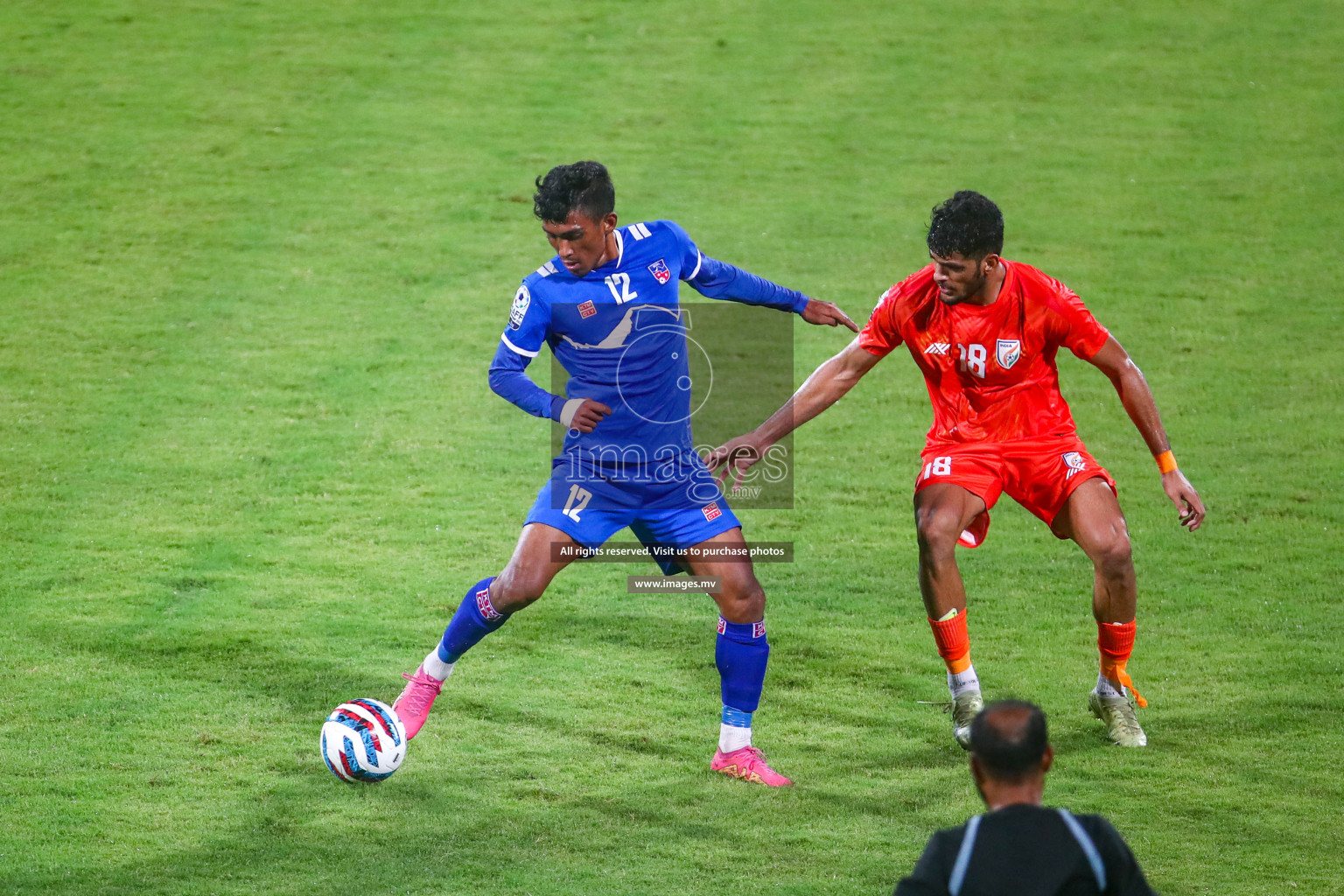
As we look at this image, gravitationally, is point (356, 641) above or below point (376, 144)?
below

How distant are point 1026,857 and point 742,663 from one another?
298cm

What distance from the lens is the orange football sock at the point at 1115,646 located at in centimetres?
623

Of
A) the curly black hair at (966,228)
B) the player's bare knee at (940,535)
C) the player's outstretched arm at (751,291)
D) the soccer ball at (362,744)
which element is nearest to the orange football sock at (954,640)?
the player's bare knee at (940,535)

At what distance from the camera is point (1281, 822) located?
542cm

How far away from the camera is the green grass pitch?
556cm

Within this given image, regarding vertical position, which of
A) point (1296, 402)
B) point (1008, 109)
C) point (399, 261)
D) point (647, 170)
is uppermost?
point (1008, 109)

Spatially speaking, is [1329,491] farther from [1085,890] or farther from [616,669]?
[1085,890]

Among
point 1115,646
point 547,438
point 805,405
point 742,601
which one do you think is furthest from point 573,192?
point 547,438

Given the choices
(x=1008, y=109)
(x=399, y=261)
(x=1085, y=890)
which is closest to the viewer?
(x=1085, y=890)

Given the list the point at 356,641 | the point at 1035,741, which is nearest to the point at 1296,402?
the point at 356,641

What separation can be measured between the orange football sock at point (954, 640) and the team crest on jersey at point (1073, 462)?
79 cm

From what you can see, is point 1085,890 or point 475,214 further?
point 475,214

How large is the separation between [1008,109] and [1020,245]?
288cm

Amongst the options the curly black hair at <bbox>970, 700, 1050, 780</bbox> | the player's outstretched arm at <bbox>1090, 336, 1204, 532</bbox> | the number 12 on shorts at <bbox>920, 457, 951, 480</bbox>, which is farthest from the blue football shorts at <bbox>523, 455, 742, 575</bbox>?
the curly black hair at <bbox>970, 700, 1050, 780</bbox>
